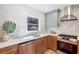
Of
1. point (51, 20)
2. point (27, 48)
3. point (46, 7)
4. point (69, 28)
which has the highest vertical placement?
point (46, 7)

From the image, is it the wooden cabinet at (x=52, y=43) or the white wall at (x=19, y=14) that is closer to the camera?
the white wall at (x=19, y=14)

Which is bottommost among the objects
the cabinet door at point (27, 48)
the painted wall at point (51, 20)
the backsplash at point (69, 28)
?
the cabinet door at point (27, 48)

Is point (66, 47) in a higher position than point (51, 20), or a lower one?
lower

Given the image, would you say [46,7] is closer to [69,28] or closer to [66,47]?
[69,28]

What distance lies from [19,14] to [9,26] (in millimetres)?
200

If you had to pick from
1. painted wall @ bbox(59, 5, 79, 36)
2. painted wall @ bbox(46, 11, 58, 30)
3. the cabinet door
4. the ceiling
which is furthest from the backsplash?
the cabinet door

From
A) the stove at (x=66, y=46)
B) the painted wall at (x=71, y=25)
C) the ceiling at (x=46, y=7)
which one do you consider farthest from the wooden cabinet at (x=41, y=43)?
the ceiling at (x=46, y=7)

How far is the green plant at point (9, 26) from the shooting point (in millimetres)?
903

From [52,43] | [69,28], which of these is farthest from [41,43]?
[69,28]

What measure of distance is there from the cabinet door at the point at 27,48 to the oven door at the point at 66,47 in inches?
15.4

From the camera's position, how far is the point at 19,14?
926 millimetres

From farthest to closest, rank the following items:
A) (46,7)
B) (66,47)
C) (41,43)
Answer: (41,43) → (66,47) → (46,7)

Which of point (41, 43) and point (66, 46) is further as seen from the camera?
point (41, 43)

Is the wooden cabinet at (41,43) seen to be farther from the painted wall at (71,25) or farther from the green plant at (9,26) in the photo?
the green plant at (9,26)
